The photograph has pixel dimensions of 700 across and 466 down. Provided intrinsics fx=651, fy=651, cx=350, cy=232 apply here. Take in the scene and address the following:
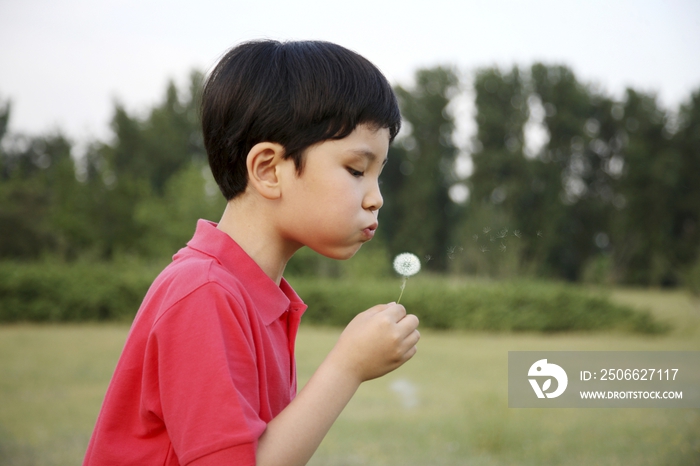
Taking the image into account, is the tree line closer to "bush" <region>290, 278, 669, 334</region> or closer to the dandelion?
"bush" <region>290, 278, 669, 334</region>

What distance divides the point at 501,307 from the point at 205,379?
12644mm

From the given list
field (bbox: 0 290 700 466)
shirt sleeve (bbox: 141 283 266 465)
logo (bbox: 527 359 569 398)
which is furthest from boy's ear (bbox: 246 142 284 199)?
logo (bbox: 527 359 569 398)

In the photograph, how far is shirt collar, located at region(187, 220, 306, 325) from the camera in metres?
1.06

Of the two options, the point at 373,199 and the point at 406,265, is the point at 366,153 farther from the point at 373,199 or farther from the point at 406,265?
the point at 406,265

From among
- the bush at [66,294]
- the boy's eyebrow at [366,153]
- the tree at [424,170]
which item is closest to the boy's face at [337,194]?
the boy's eyebrow at [366,153]

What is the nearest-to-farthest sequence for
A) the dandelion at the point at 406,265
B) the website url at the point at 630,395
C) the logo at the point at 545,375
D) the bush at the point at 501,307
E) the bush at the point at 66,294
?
the dandelion at the point at 406,265
the logo at the point at 545,375
the website url at the point at 630,395
the bush at the point at 501,307
the bush at the point at 66,294

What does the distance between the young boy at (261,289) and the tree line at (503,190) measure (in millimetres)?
7534

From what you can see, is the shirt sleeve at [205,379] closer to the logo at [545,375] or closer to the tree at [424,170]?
the logo at [545,375]

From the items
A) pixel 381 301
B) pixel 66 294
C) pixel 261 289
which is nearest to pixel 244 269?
pixel 261 289

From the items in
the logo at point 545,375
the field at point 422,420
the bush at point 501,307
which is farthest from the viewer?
the bush at point 501,307

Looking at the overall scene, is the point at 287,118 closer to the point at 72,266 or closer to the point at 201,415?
the point at 201,415

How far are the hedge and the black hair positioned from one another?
11918 mm

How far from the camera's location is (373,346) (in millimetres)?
1012

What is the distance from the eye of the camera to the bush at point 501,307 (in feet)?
42.9
